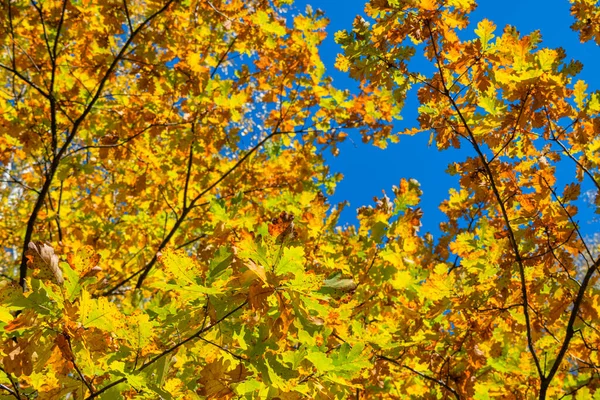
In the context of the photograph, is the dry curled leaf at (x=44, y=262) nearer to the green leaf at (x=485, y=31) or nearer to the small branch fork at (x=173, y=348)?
the small branch fork at (x=173, y=348)

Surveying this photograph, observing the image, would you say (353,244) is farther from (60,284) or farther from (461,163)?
(60,284)

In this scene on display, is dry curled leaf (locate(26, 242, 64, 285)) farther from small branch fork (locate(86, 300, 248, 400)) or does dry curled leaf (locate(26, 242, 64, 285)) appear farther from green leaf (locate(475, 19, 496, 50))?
green leaf (locate(475, 19, 496, 50))

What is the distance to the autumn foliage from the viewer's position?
4.13ft

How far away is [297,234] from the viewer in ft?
4.12

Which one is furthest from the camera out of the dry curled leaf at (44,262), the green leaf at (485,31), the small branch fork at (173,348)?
the green leaf at (485,31)

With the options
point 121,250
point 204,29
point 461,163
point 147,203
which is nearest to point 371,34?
point 461,163

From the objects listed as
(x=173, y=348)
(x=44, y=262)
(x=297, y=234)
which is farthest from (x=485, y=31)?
(x=44, y=262)

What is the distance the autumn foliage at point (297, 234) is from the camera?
126 cm

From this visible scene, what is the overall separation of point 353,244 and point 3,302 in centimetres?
182

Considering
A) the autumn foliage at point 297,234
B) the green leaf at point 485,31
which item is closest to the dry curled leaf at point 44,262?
the autumn foliage at point 297,234

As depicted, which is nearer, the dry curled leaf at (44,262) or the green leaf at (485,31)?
the dry curled leaf at (44,262)

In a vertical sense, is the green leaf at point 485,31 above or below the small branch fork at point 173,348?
above

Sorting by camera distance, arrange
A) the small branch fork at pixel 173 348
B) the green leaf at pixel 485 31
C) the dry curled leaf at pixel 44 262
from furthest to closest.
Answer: the green leaf at pixel 485 31
the small branch fork at pixel 173 348
the dry curled leaf at pixel 44 262

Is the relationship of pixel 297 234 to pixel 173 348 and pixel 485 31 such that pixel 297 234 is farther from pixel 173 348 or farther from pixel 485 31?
pixel 485 31
